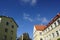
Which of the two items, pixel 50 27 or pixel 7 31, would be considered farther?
pixel 7 31

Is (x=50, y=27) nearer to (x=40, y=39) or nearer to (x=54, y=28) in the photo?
(x=54, y=28)

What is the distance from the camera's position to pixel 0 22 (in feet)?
202

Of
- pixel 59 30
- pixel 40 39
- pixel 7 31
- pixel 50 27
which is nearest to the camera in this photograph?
pixel 59 30

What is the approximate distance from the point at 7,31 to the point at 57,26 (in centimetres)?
2384

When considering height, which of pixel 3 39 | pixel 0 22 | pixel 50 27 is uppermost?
pixel 0 22

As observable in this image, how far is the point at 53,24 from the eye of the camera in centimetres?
5488

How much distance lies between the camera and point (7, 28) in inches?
2493

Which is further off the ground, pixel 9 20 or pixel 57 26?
pixel 9 20

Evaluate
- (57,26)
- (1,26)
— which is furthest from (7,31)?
(57,26)

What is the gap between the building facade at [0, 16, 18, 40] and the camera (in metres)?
60.9

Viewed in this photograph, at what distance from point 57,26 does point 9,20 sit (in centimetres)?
2516

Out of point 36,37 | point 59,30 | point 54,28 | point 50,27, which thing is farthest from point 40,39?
point 59,30

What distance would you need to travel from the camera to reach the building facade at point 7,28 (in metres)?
60.9

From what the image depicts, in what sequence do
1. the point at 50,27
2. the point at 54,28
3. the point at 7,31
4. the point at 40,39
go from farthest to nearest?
the point at 40,39 → the point at 7,31 → the point at 50,27 → the point at 54,28
